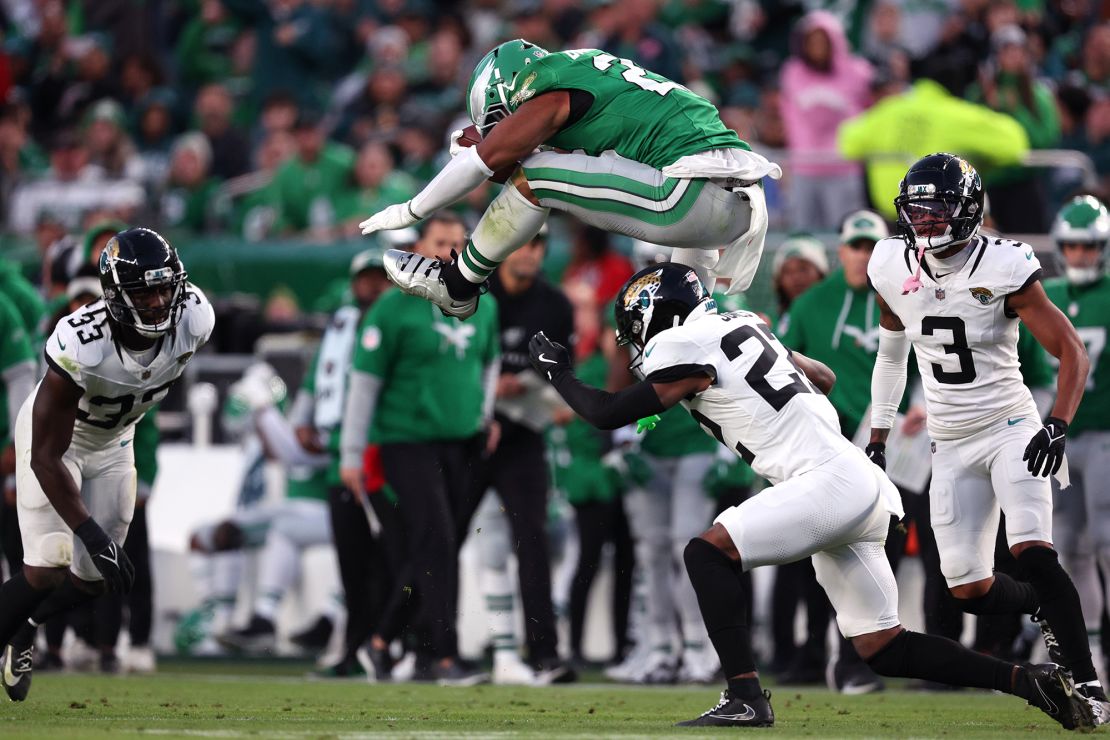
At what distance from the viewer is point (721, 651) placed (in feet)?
22.7

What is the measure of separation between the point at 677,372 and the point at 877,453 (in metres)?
1.22

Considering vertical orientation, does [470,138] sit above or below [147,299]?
above

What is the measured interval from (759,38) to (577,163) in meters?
9.43

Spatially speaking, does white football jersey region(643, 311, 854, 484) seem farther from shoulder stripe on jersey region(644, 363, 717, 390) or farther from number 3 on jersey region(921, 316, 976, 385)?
number 3 on jersey region(921, 316, 976, 385)

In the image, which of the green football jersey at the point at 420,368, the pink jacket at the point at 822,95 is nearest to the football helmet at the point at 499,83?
the green football jersey at the point at 420,368

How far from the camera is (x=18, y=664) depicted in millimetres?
8016

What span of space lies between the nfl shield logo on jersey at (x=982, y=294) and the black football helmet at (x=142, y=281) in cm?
313

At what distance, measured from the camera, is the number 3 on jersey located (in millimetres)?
7707

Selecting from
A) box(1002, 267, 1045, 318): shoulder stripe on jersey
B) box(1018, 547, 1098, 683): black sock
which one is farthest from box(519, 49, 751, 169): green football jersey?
box(1018, 547, 1098, 683): black sock

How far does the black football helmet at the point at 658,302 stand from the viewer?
23.0ft

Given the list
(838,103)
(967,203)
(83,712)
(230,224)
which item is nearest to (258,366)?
(230,224)

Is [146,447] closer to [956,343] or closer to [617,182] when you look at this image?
[617,182]

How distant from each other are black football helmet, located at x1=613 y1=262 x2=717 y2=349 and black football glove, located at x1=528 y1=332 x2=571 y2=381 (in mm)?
239

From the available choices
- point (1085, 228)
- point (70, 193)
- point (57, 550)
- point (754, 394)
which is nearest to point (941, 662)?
point (754, 394)
